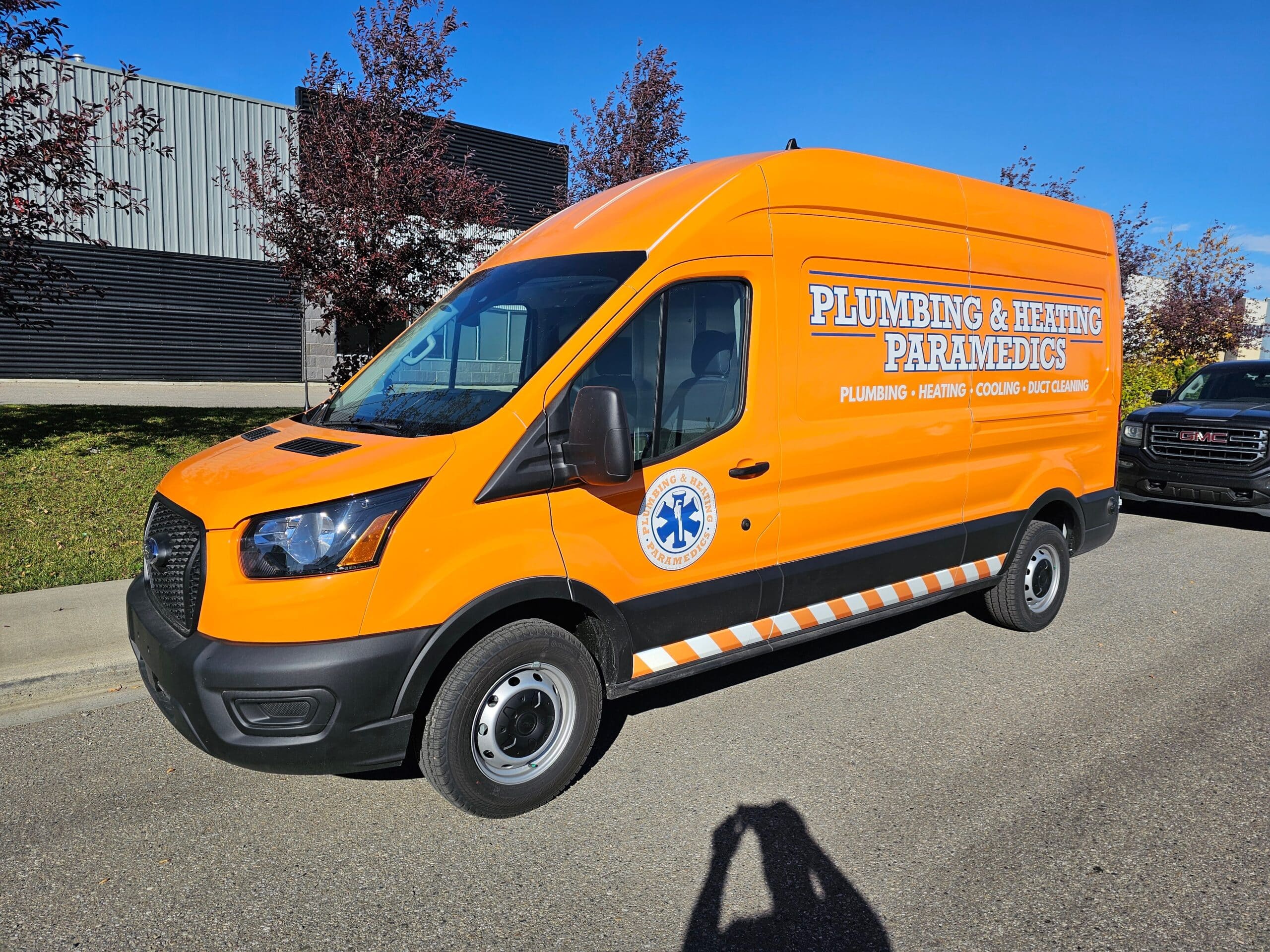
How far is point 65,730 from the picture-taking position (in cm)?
439

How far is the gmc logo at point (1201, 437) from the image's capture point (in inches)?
380

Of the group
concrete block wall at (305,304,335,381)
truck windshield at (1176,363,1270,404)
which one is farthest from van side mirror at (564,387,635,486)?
concrete block wall at (305,304,335,381)

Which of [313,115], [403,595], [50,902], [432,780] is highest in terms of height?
[313,115]

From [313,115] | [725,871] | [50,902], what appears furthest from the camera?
[313,115]

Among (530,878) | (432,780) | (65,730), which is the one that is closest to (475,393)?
(432,780)

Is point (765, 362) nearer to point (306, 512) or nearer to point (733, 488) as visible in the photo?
point (733, 488)

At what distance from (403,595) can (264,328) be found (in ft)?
75.2

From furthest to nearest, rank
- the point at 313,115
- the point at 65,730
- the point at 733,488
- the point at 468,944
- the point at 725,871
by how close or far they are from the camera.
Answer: the point at 313,115
the point at 65,730
the point at 733,488
the point at 725,871
the point at 468,944

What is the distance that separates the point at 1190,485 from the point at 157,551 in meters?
9.97

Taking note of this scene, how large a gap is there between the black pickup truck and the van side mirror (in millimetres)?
7980

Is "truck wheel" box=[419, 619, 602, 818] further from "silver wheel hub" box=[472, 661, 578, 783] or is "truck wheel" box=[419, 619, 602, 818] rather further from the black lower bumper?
the black lower bumper

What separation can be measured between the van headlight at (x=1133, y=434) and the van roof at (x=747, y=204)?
6.21m

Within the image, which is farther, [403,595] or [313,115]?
[313,115]

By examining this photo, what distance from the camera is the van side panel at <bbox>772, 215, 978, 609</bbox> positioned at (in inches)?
170
